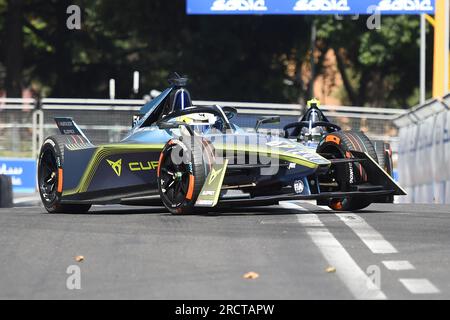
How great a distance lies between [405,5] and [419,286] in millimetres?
24320

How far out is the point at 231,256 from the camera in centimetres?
902

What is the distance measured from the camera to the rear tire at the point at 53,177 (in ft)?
47.2

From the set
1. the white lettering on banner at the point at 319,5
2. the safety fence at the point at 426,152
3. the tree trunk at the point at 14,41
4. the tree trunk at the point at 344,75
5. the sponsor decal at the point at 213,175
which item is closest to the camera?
the sponsor decal at the point at 213,175

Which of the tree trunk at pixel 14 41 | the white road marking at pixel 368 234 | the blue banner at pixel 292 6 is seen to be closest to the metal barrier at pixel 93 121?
the blue banner at pixel 292 6

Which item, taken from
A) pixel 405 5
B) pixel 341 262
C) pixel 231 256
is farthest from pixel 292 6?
pixel 341 262

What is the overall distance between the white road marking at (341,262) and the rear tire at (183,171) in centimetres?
117

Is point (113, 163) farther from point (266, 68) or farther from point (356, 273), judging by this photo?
point (266, 68)

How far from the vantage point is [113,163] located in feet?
44.9

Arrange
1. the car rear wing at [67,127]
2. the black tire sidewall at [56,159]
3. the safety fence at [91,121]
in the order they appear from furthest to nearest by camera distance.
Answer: the safety fence at [91,121] → the car rear wing at [67,127] → the black tire sidewall at [56,159]

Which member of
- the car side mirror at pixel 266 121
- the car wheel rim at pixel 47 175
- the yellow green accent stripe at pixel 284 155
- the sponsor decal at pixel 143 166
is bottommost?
the car wheel rim at pixel 47 175

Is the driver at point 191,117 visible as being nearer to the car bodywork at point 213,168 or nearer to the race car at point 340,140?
the car bodywork at point 213,168

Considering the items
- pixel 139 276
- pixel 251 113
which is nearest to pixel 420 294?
pixel 139 276

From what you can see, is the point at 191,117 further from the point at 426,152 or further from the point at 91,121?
the point at 91,121
